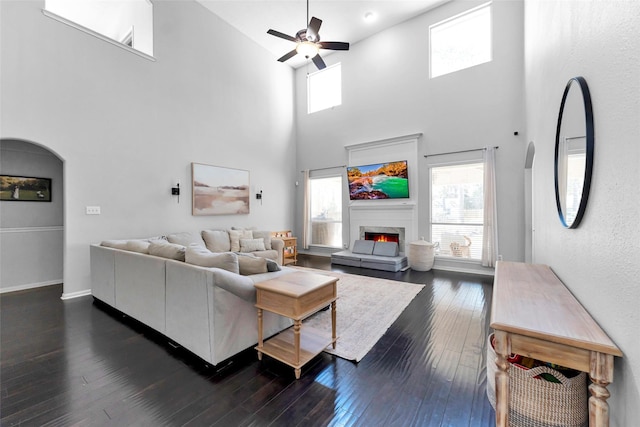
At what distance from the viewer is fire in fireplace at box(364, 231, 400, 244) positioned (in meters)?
6.33

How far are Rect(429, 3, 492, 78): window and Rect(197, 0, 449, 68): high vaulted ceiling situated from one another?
0.54 meters

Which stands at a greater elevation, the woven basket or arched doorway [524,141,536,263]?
arched doorway [524,141,536,263]

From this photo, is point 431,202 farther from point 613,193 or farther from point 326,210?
point 613,193

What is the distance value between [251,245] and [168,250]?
2802 mm

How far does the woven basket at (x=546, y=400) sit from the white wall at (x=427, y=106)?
4.40 metres

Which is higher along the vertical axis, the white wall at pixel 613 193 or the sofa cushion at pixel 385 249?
the white wall at pixel 613 193

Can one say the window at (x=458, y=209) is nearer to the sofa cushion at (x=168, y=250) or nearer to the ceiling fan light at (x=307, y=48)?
the ceiling fan light at (x=307, y=48)

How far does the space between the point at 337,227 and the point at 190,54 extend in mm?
5414

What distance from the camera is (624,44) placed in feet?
3.28

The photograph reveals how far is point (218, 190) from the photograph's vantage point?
5.98 meters

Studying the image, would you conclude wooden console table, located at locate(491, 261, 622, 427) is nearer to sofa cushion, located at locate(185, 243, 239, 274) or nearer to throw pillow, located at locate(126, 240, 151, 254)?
sofa cushion, located at locate(185, 243, 239, 274)

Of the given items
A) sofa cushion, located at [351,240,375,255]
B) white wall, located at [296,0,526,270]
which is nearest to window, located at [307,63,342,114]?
white wall, located at [296,0,526,270]

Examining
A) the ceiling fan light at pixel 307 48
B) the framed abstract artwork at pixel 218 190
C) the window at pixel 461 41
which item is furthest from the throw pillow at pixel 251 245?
the window at pixel 461 41

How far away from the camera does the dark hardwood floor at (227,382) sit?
168cm
